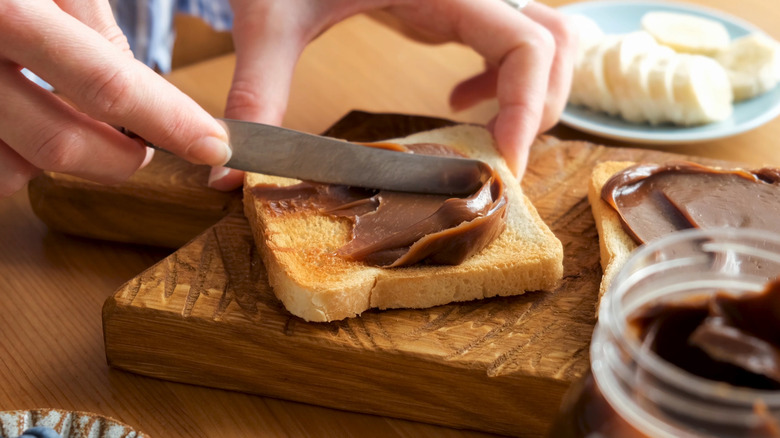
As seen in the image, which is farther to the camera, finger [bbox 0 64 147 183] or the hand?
the hand

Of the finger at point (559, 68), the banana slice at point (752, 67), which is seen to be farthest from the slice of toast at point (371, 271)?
the banana slice at point (752, 67)

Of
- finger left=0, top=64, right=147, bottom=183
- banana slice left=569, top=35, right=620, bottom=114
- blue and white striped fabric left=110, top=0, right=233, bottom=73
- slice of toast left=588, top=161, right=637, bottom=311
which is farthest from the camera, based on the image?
blue and white striped fabric left=110, top=0, right=233, bottom=73

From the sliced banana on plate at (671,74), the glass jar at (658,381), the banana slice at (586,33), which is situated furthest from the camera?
the banana slice at (586,33)

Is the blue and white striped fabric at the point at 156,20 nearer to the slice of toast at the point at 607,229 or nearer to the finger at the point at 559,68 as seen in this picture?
the finger at the point at 559,68

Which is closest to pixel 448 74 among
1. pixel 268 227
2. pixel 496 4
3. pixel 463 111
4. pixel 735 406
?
pixel 463 111

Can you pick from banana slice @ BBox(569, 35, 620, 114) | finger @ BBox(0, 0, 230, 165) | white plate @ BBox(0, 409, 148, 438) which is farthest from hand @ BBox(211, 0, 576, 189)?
white plate @ BBox(0, 409, 148, 438)

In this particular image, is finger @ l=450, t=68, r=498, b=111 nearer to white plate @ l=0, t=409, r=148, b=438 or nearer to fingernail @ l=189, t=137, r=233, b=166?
fingernail @ l=189, t=137, r=233, b=166

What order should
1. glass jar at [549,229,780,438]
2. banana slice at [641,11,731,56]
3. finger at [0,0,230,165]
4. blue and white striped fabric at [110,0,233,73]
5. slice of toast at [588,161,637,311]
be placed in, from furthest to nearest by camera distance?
blue and white striped fabric at [110,0,233,73] → banana slice at [641,11,731,56] → slice of toast at [588,161,637,311] → finger at [0,0,230,165] → glass jar at [549,229,780,438]
